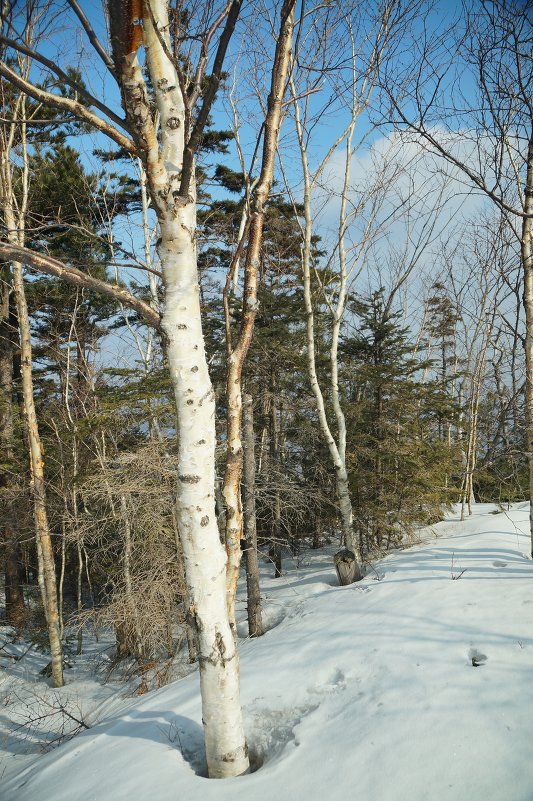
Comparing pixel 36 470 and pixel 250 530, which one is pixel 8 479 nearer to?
pixel 36 470

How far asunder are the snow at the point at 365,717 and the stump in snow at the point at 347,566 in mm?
1920

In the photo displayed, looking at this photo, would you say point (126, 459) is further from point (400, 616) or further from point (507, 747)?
point (507, 747)

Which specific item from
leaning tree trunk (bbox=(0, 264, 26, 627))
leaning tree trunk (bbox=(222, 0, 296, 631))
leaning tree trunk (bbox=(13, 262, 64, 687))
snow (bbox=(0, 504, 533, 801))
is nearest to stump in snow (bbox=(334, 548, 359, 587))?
snow (bbox=(0, 504, 533, 801))

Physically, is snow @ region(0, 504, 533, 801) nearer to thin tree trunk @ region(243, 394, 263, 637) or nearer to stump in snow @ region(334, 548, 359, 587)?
thin tree trunk @ region(243, 394, 263, 637)

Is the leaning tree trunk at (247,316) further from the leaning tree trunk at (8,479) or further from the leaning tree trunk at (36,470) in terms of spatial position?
the leaning tree trunk at (8,479)

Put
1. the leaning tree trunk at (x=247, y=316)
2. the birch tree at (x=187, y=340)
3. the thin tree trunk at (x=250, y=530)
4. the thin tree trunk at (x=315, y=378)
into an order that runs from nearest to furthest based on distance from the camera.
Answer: the birch tree at (x=187, y=340), the leaning tree trunk at (x=247, y=316), the thin tree trunk at (x=250, y=530), the thin tree trunk at (x=315, y=378)

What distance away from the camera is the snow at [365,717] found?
272cm

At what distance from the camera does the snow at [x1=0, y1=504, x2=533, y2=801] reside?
2723mm

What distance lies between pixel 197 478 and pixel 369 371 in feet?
24.6

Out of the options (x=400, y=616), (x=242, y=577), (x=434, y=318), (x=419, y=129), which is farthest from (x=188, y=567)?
(x=434, y=318)

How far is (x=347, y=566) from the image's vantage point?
8172mm

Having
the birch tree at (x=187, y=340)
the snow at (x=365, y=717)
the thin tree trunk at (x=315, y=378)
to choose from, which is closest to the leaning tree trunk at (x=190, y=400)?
the birch tree at (x=187, y=340)

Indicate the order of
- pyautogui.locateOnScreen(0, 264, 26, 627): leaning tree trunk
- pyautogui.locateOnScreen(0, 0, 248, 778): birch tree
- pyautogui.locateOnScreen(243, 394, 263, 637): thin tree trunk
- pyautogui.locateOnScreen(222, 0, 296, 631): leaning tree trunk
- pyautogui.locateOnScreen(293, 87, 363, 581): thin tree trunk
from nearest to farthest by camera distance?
pyautogui.locateOnScreen(0, 0, 248, 778): birch tree < pyautogui.locateOnScreen(222, 0, 296, 631): leaning tree trunk < pyautogui.locateOnScreen(243, 394, 263, 637): thin tree trunk < pyautogui.locateOnScreen(293, 87, 363, 581): thin tree trunk < pyautogui.locateOnScreen(0, 264, 26, 627): leaning tree trunk

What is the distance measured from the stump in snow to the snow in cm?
192
